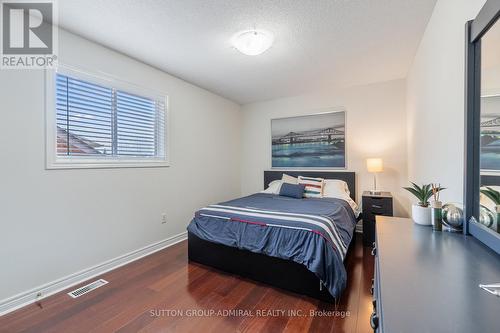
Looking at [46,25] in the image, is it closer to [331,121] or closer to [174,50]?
[174,50]

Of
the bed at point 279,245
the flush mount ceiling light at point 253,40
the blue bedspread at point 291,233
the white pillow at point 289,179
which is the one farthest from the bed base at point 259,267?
the flush mount ceiling light at point 253,40

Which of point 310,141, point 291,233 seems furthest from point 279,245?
point 310,141

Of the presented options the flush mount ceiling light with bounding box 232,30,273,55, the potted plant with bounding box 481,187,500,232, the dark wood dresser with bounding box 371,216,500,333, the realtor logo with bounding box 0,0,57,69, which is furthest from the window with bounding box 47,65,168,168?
the potted plant with bounding box 481,187,500,232

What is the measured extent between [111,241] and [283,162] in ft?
9.77

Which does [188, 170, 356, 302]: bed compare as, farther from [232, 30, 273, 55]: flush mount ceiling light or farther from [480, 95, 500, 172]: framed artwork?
[232, 30, 273, 55]: flush mount ceiling light

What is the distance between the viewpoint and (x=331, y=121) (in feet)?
12.9

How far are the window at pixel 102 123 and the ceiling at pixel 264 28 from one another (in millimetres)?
461

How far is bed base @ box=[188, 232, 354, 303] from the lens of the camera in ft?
6.49

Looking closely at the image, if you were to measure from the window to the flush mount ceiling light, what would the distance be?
143cm

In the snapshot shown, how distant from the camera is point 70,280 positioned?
2.18 meters

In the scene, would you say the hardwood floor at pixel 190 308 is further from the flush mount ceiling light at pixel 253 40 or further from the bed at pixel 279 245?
the flush mount ceiling light at pixel 253 40

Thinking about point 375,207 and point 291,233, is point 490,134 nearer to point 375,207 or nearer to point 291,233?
point 291,233

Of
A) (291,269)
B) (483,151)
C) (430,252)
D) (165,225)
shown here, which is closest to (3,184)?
(165,225)

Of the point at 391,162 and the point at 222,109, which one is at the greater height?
the point at 222,109
